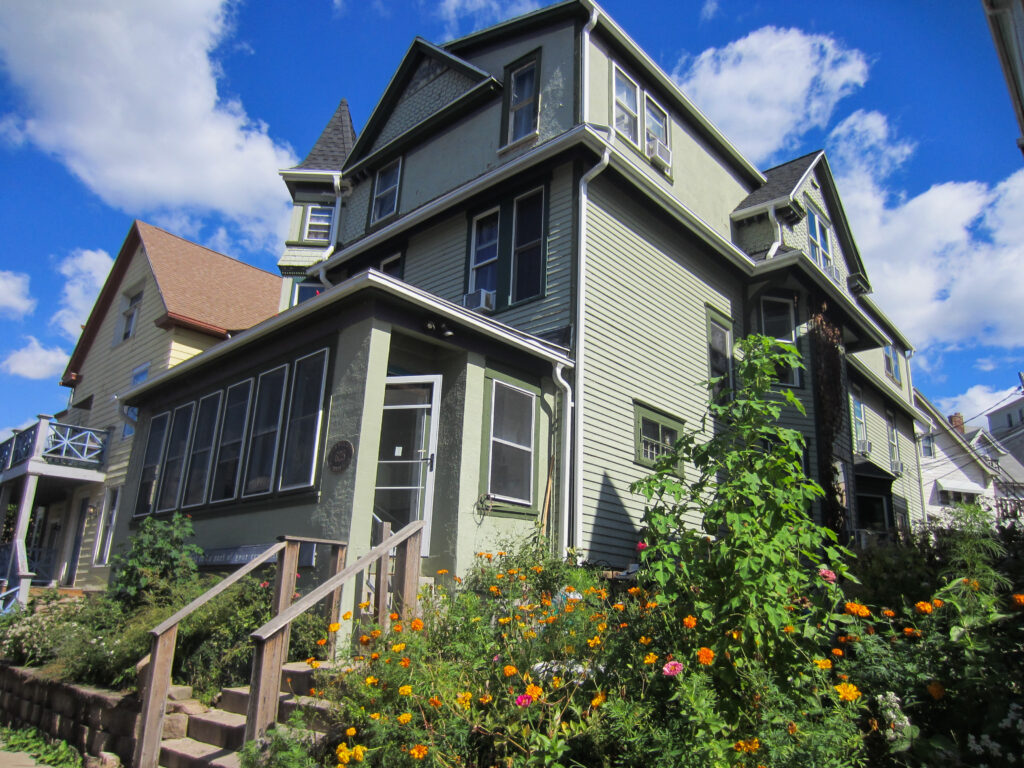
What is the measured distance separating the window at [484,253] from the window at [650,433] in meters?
3.14

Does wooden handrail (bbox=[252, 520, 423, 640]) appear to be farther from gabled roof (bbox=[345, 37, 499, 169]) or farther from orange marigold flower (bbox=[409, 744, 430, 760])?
gabled roof (bbox=[345, 37, 499, 169])

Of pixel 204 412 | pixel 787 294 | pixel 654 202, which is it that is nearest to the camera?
pixel 204 412

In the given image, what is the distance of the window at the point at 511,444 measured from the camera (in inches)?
359

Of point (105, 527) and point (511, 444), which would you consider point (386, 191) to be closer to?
point (511, 444)

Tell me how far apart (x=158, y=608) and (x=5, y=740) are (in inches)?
95.7

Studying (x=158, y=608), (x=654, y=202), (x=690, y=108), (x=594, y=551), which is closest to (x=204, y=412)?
(x=158, y=608)

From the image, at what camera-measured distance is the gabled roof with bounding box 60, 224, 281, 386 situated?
Answer: 1758 cm

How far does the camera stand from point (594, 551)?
983 centimetres

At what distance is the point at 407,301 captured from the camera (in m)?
8.32

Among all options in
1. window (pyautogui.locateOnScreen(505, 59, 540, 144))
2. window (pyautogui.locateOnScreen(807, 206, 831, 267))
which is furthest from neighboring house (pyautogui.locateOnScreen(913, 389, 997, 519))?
window (pyautogui.locateOnScreen(505, 59, 540, 144))

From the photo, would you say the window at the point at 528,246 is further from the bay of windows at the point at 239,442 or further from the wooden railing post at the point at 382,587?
the wooden railing post at the point at 382,587

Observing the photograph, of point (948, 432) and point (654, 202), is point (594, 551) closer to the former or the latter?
point (654, 202)

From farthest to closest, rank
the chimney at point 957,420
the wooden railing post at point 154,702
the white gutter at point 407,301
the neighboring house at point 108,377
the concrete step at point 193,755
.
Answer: the chimney at point 957,420 → the neighboring house at point 108,377 → the white gutter at point 407,301 → the wooden railing post at point 154,702 → the concrete step at point 193,755

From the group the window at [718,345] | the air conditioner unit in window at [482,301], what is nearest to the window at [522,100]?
the air conditioner unit in window at [482,301]
